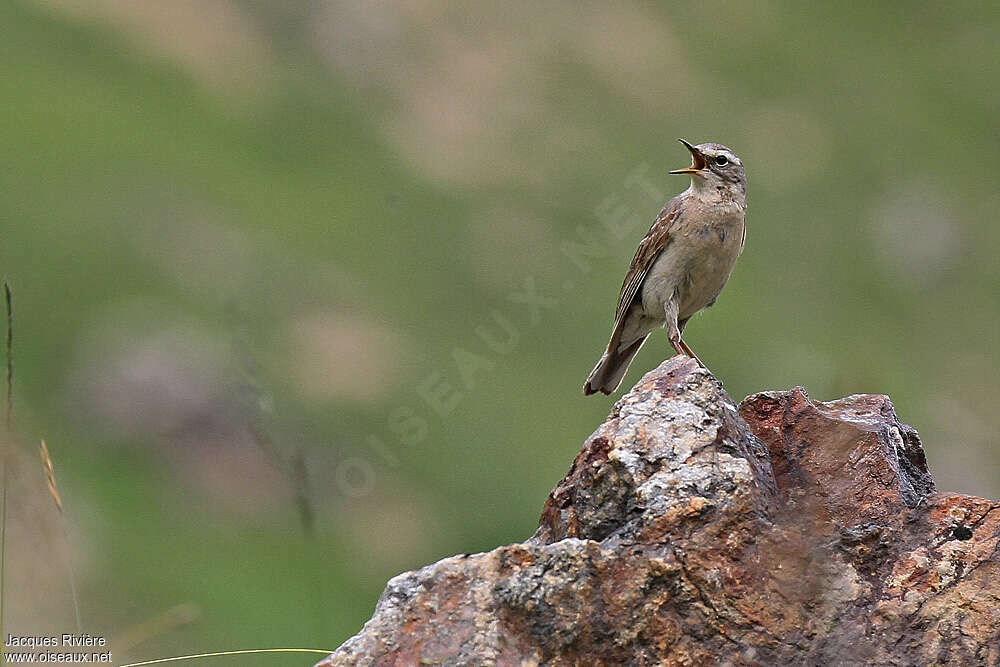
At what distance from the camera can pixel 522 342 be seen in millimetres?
27297

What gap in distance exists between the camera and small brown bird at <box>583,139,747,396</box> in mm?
10023

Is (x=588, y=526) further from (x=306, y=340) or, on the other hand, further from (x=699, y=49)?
(x=699, y=49)

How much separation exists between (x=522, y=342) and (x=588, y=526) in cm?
2139

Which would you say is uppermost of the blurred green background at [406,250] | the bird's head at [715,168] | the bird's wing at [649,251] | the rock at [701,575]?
the blurred green background at [406,250]

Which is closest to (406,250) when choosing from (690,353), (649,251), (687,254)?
(649,251)

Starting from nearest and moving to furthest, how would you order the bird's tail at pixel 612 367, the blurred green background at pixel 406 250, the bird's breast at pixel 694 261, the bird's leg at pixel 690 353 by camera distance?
the bird's leg at pixel 690 353 → the bird's breast at pixel 694 261 → the bird's tail at pixel 612 367 → the blurred green background at pixel 406 250

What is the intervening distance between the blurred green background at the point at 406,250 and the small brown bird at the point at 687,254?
4703 millimetres

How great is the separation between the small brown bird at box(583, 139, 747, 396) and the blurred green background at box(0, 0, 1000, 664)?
4703mm

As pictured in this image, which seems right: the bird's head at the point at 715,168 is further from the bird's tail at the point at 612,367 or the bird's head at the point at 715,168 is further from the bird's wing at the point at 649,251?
the bird's tail at the point at 612,367

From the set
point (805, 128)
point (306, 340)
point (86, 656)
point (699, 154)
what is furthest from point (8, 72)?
point (86, 656)

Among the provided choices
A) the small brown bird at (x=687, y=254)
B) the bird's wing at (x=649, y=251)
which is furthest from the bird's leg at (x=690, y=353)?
the bird's wing at (x=649, y=251)

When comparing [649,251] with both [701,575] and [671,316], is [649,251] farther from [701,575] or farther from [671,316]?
[701,575]

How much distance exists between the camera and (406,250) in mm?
30219

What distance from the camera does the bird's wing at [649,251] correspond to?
10.1 meters
